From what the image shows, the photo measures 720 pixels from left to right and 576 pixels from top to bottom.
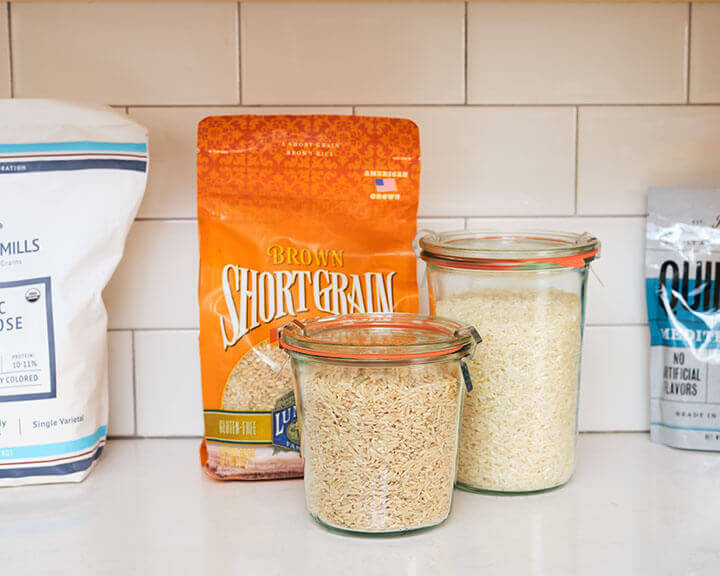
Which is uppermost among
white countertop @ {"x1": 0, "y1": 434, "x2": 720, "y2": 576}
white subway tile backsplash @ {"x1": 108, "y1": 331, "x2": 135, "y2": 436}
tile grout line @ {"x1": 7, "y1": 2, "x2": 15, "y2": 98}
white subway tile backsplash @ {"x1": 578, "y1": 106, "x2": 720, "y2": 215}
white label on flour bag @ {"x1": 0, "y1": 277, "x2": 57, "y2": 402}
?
tile grout line @ {"x1": 7, "y1": 2, "x2": 15, "y2": 98}

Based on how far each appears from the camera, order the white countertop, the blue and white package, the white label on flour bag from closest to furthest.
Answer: the white countertop
the white label on flour bag
the blue and white package

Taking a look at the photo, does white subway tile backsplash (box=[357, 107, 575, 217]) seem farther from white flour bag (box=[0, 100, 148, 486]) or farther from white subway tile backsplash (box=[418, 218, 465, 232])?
white flour bag (box=[0, 100, 148, 486])

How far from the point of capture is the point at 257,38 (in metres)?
0.94

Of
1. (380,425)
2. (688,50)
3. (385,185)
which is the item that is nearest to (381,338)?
(380,425)

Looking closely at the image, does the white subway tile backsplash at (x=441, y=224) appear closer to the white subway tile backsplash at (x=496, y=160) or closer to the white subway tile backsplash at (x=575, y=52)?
the white subway tile backsplash at (x=496, y=160)

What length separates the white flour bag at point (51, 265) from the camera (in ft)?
2.67

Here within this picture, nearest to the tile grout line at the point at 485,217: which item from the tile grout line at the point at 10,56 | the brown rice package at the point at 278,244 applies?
the brown rice package at the point at 278,244

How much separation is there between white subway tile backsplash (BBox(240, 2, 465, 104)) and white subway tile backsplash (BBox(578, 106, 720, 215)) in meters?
0.19

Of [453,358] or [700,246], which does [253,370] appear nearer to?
[453,358]

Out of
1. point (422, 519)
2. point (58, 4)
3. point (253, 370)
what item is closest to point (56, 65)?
point (58, 4)

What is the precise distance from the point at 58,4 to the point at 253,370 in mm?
504

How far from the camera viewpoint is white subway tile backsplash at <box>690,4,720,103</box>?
948 millimetres

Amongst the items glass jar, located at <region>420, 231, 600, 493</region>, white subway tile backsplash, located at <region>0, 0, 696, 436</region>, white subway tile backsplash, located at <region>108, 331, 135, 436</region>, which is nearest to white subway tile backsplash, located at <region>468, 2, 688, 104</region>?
white subway tile backsplash, located at <region>0, 0, 696, 436</region>

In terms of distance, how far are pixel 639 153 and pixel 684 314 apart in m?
0.21
